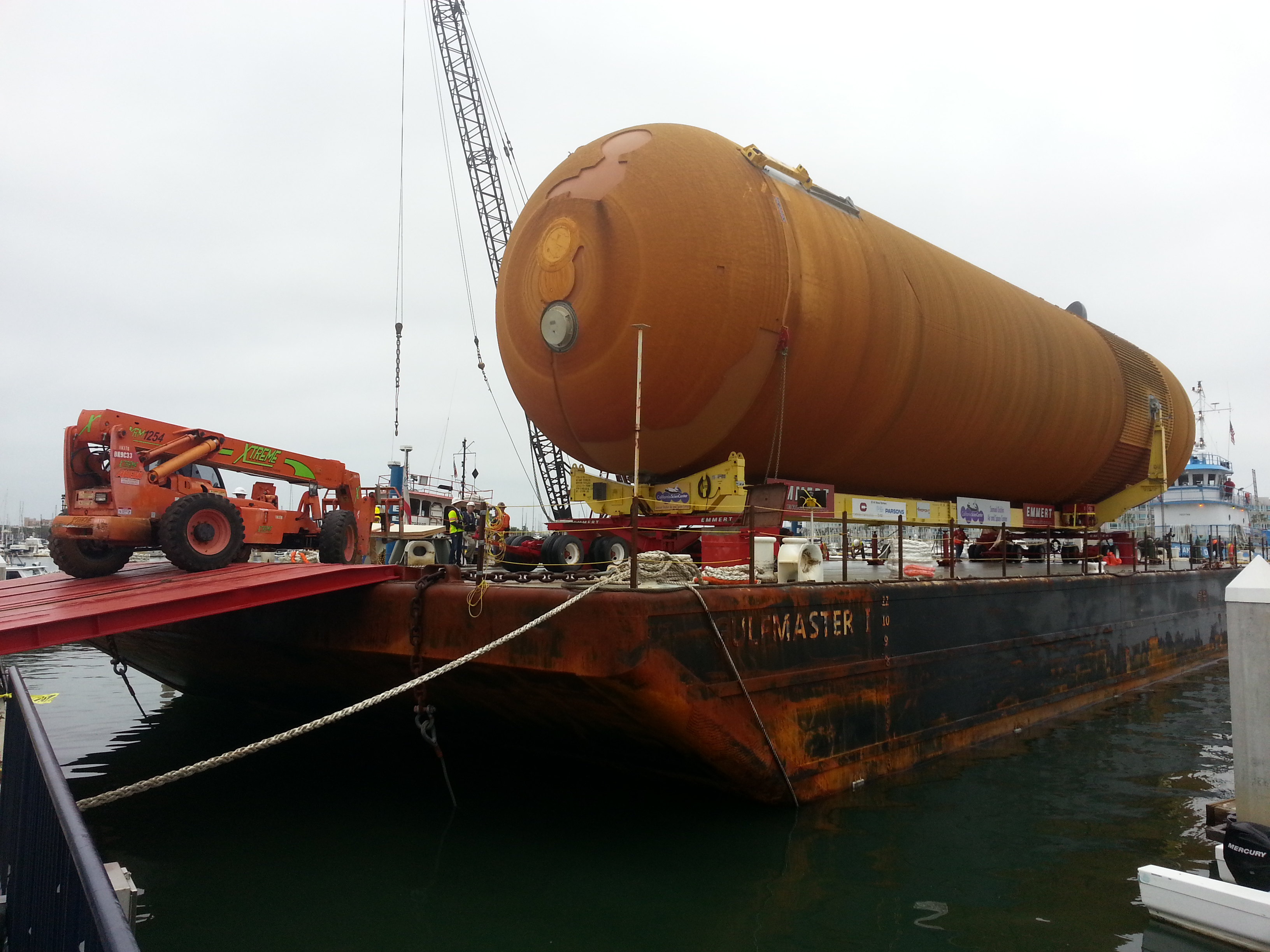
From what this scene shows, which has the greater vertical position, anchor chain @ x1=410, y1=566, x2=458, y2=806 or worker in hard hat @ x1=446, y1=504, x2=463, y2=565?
worker in hard hat @ x1=446, y1=504, x2=463, y2=565

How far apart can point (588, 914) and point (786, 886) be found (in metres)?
1.40

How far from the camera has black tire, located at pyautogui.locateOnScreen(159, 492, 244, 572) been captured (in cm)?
850

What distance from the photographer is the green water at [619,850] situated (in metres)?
5.46

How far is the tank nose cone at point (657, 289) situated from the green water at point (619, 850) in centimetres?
388

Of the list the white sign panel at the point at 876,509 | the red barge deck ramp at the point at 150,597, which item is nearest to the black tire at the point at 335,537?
the red barge deck ramp at the point at 150,597

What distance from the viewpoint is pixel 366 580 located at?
7.42 m

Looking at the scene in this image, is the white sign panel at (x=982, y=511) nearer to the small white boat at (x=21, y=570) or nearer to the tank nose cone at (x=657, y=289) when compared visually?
the tank nose cone at (x=657, y=289)

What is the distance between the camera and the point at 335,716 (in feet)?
18.0

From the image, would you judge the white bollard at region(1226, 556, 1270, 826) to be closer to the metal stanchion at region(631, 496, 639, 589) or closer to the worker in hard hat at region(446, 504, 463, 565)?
the metal stanchion at region(631, 496, 639, 589)

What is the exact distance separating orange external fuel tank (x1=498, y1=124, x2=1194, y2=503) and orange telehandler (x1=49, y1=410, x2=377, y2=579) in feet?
11.7

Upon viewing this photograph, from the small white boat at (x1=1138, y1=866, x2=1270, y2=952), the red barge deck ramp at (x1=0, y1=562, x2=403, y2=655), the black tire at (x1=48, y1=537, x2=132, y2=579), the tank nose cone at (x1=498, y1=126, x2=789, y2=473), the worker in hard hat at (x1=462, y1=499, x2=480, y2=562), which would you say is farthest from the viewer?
the worker in hard hat at (x1=462, y1=499, x2=480, y2=562)

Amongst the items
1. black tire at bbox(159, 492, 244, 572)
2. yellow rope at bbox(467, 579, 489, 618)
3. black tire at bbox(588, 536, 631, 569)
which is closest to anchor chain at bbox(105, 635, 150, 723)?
black tire at bbox(159, 492, 244, 572)

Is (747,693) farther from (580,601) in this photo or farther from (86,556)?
(86,556)

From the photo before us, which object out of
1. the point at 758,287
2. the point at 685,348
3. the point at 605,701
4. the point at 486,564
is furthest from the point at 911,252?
the point at 605,701
